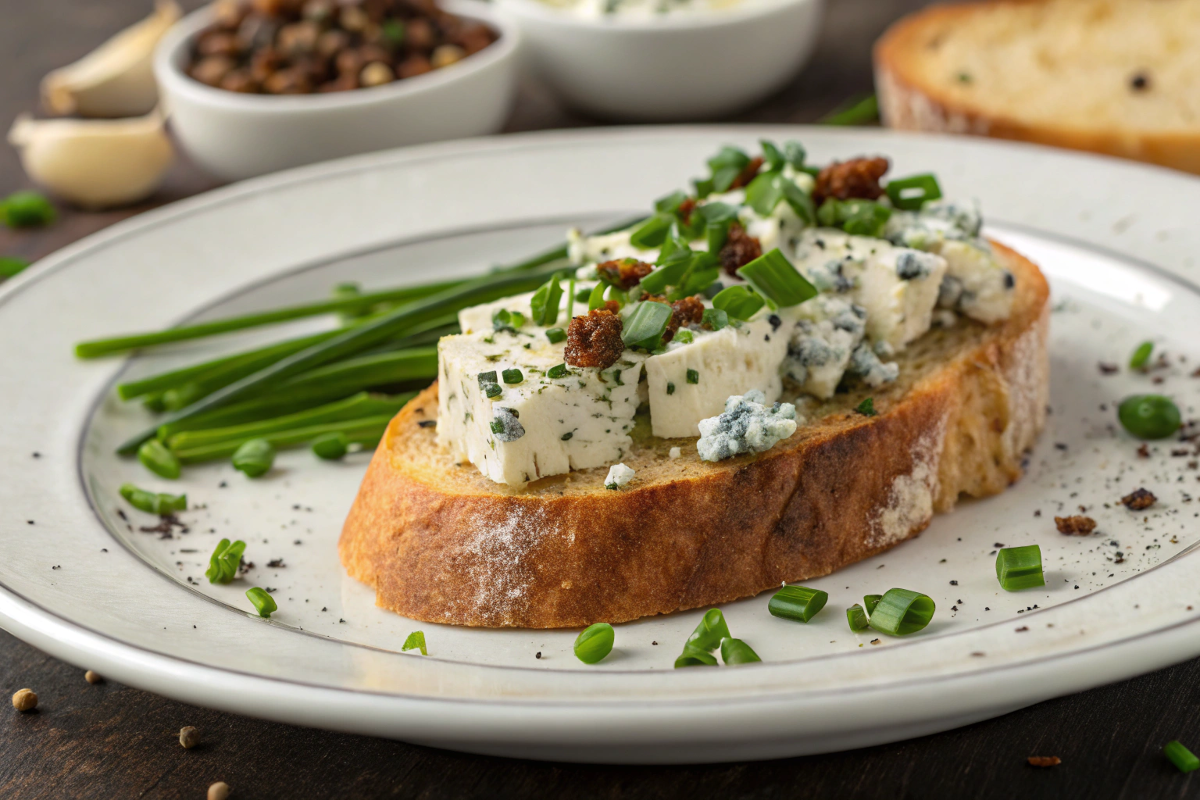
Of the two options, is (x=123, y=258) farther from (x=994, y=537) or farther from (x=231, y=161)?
(x=994, y=537)

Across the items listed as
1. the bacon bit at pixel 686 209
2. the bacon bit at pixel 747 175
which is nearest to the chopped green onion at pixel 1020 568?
the bacon bit at pixel 686 209

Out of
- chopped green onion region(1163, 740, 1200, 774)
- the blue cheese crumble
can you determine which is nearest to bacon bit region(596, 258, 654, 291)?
the blue cheese crumble

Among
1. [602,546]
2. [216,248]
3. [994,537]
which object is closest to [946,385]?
[994,537]

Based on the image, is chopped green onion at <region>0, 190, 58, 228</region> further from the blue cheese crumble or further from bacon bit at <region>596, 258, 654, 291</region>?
the blue cheese crumble

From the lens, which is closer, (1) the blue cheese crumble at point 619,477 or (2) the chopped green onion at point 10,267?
(1) the blue cheese crumble at point 619,477

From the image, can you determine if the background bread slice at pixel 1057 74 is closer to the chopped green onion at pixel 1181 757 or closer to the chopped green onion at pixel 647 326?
the chopped green onion at pixel 647 326

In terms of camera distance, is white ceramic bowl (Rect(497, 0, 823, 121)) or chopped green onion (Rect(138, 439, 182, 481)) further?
white ceramic bowl (Rect(497, 0, 823, 121))

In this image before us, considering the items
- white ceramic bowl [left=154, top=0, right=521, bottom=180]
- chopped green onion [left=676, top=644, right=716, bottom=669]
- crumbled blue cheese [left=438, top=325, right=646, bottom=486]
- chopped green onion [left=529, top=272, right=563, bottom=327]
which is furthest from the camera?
white ceramic bowl [left=154, top=0, right=521, bottom=180]
